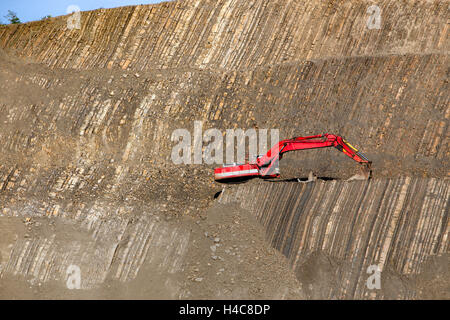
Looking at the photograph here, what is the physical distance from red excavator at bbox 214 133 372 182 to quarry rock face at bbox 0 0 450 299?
1.24ft

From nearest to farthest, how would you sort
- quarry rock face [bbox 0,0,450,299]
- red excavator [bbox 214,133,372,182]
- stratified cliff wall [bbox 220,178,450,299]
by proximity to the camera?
1. stratified cliff wall [bbox 220,178,450,299]
2. quarry rock face [bbox 0,0,450,299]
3. red excavator [bbox 214,133,372,182]

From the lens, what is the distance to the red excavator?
13.0 metres

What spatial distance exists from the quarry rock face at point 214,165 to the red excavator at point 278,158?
1.24 feet

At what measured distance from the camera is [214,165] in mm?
14891

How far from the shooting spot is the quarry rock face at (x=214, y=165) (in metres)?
11.3

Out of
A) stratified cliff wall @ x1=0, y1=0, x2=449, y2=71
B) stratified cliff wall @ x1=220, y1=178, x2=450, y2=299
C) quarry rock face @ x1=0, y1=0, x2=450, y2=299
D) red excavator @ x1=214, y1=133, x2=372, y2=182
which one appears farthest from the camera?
stratified cliff wall @ x1=0, y1=0, x2=449, y2=71

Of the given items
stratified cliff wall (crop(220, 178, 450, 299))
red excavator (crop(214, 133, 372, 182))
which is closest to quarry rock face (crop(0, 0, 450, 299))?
stratified cliff wall (crop(220, 178, 450, 299))

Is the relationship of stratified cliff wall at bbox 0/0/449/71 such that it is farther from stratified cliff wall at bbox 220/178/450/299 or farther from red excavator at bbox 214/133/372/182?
stratified cliff wall at bbox 220/178/450/299

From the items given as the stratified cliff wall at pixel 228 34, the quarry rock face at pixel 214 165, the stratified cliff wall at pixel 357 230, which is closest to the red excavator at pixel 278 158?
the quarry rock face at pixel 214 165

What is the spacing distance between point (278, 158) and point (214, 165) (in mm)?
2302

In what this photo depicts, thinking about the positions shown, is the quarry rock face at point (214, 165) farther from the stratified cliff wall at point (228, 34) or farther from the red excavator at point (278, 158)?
the red excavator at point (278, 158)

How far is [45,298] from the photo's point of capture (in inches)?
480
